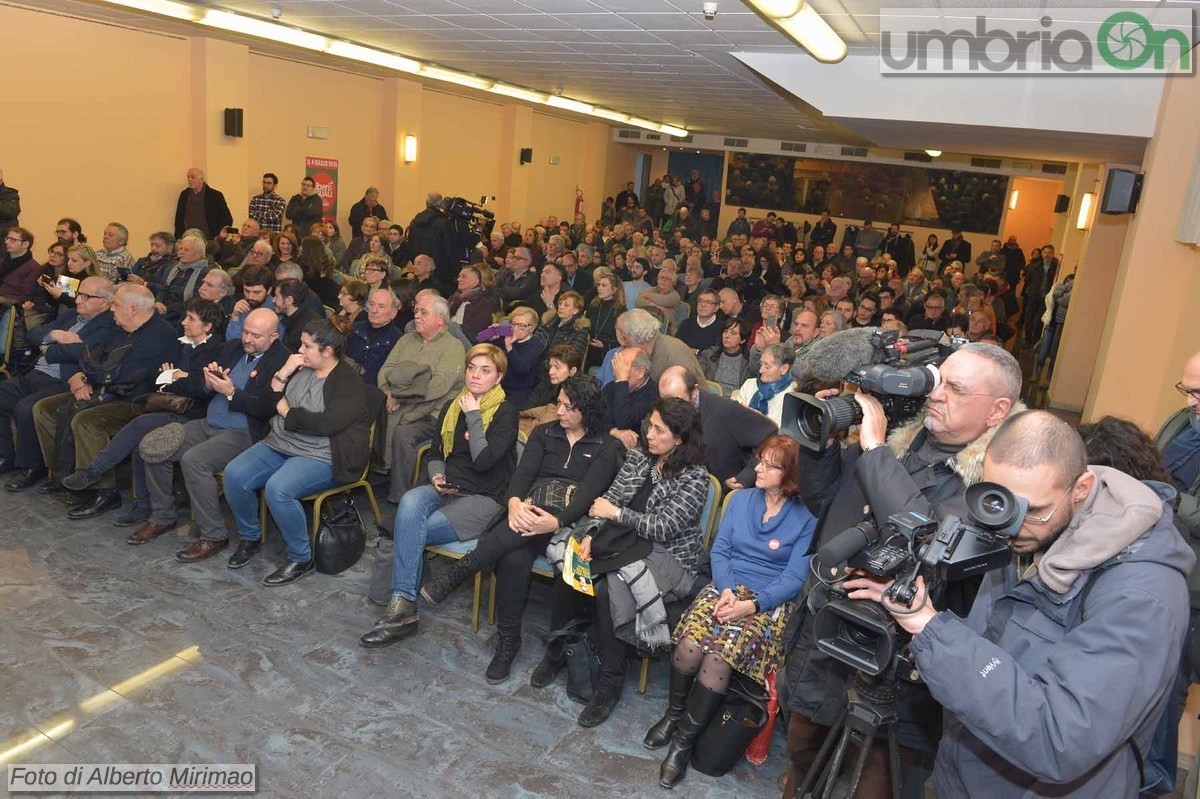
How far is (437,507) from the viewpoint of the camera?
393 centimetres

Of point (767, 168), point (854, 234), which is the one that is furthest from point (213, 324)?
point (767, 168)

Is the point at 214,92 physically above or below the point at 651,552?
above

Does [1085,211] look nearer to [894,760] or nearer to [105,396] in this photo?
[894,760]

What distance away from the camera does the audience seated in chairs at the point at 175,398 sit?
4.55m

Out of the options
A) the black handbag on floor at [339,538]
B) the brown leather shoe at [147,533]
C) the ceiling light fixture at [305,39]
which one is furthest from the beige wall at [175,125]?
the black handbag on floor at [339,538]

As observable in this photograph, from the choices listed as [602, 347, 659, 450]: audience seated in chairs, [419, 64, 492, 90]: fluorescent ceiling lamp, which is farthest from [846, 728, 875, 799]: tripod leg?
[419, 64, 492, 90]: fluorescent ceiling lamp

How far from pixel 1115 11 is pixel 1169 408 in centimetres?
234

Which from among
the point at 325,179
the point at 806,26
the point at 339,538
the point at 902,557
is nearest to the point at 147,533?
the point at 339,538

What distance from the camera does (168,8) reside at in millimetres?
7148

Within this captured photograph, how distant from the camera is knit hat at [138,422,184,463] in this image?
14.4ft

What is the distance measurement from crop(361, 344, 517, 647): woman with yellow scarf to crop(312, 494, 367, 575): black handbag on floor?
20.6 inches

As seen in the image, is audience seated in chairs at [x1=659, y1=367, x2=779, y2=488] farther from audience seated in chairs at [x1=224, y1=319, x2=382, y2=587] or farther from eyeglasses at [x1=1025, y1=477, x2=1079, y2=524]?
eyeglasses at [x1=1025, y1=477, x2=1079, y2=524]

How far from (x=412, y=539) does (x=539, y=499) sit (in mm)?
642

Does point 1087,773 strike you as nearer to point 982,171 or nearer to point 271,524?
point 271,524
